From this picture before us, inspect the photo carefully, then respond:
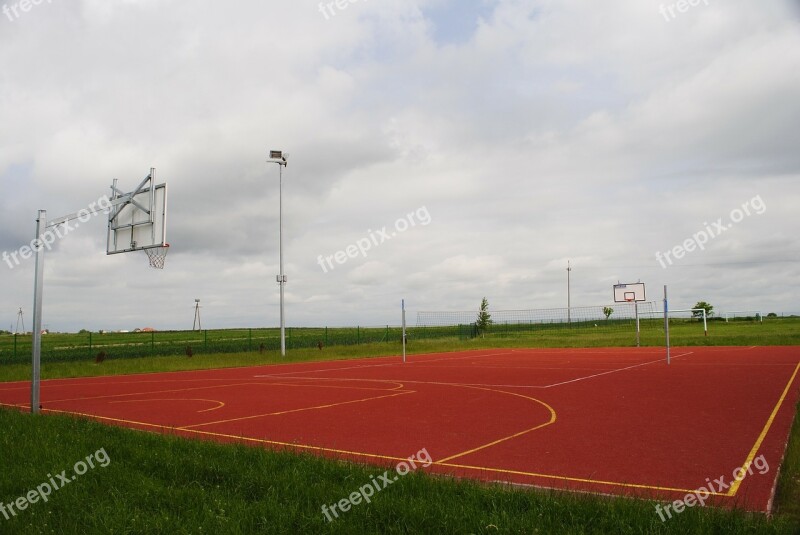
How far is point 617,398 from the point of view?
42.0 ft

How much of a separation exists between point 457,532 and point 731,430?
5973 mm

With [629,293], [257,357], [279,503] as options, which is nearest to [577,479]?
[279,503]

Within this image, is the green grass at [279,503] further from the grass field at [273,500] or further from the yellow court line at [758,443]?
the yellow court line at [758,443]

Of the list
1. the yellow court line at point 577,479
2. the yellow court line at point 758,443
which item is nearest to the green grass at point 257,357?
the yellow court line at point 577,479

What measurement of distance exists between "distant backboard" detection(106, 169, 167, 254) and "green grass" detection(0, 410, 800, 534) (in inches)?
224

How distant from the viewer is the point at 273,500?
5.44 m

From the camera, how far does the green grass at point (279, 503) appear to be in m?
4.71

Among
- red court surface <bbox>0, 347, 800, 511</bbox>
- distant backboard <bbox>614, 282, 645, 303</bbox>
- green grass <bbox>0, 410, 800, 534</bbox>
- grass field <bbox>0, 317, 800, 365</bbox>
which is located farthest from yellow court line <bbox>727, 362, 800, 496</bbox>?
grass field <bbox>0, 317, 800, 365</bbox>

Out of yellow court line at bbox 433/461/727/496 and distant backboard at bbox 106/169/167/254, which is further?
distant backboard at bbox 106/169/167/254

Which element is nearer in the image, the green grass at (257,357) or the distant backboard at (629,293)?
the green grass at (257,357)

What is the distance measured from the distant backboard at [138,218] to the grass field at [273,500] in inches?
206

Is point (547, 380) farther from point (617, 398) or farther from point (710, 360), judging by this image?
point (710, 360)

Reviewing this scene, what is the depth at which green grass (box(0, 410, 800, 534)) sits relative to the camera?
4.71 metres

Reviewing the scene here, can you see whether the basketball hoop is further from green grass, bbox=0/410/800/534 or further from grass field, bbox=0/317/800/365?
grass field, bbox=0/317/800/365
